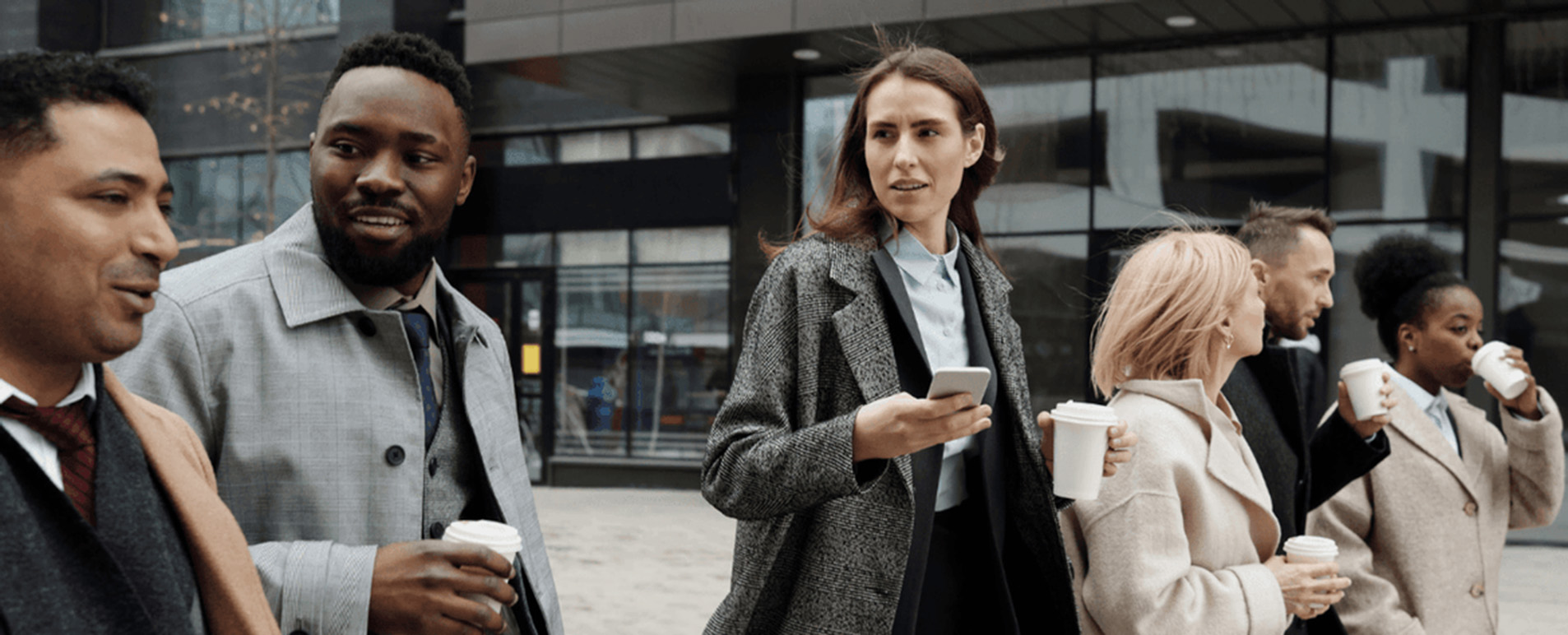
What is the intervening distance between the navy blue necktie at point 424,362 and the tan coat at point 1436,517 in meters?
2.68

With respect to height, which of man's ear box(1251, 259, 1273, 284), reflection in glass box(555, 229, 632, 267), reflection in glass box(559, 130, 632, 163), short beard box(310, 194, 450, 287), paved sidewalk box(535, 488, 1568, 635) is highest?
reflection in glass box(559, 130, 632, 163)

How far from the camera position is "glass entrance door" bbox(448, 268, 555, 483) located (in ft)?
44.4

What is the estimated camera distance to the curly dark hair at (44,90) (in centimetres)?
110

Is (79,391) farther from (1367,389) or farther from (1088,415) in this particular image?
(1367,389)

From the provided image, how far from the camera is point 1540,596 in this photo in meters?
7.35

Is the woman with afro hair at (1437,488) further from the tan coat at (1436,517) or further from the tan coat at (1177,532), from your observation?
the tan coat at (1177,532)

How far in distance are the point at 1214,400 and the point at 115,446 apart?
7.66 feet

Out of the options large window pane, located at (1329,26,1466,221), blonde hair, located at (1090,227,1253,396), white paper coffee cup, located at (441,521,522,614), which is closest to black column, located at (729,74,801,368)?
large window pane, located at (1329,26,1466,221)

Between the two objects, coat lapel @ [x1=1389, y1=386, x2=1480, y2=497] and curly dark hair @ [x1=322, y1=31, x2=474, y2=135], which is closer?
curly dark hair @ [x1=322, y1=31, x2=474, y2=135]

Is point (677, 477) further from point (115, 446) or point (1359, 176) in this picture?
point (115, 446)

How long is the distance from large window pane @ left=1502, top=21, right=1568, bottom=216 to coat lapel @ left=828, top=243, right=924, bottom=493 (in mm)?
9526

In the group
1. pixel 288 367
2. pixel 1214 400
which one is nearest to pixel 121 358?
pixel 288 367

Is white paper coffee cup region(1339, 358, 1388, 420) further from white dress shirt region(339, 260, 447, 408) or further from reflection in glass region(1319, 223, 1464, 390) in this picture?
reflection in glass region(1319, 223, 1464, 390)

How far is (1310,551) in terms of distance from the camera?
2.40 metres
